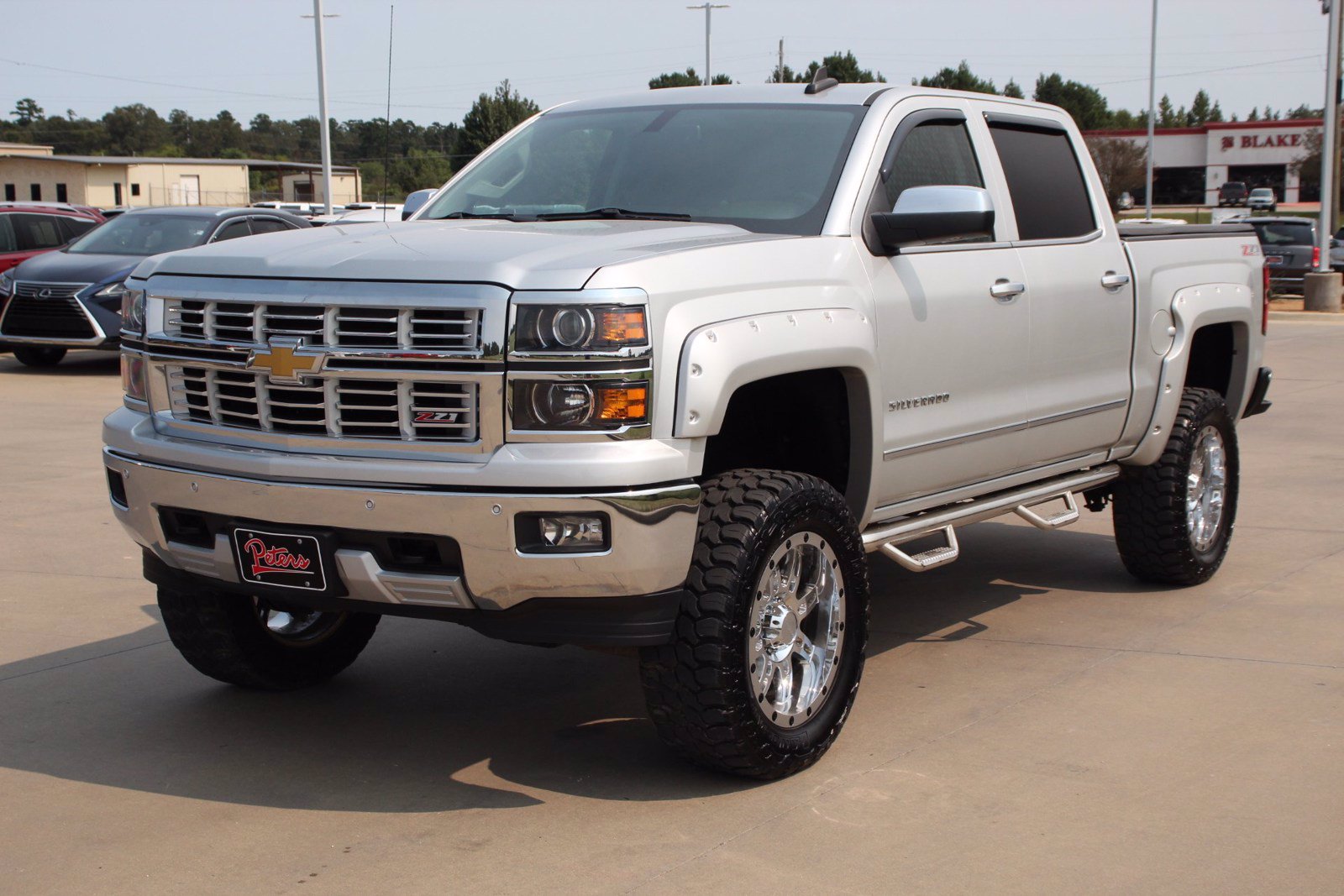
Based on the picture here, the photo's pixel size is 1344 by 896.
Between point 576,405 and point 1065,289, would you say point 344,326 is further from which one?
point 1065,289

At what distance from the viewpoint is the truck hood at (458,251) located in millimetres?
3902

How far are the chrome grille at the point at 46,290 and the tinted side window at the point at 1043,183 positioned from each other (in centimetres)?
1214

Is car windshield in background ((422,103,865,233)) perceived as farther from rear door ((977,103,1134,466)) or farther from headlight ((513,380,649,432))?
headlight ((513,380,649,432))

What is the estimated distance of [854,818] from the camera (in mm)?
4094

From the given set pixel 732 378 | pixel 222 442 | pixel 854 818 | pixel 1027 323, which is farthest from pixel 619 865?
pixel 1027 323

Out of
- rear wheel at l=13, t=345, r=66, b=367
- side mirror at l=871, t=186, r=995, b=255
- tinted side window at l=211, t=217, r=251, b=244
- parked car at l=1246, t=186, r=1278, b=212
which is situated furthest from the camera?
parked car at l=1246, t=186, r=1278, b=212

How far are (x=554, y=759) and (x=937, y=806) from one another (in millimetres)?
1172

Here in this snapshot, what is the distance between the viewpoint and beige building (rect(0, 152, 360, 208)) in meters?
61.2

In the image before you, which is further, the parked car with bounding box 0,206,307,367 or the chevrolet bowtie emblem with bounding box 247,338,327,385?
the parked car with bounding box 0,206,307,367

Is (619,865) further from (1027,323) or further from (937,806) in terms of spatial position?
(1027,323)

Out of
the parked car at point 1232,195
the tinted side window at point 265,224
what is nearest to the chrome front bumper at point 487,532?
the tinted side window at point 265,224

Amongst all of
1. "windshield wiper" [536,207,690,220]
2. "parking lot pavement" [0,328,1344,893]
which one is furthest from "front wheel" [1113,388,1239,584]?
"windshield wiper" [536,207,690,220]

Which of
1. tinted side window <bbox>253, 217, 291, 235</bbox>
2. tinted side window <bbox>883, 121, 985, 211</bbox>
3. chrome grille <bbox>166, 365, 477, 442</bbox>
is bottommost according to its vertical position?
chrome grille <bbox>166, 365, 477, 442</bbox>

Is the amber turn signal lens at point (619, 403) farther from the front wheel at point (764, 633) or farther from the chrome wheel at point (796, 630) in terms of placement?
the chrome wheel at point (796, 630)
